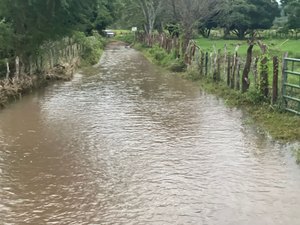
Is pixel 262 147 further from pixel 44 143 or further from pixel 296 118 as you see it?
pixel 44 143

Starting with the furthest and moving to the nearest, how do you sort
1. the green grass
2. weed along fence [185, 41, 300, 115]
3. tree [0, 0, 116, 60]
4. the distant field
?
the distant field < tree [0, 0, 116, 60] < weed along fence [185, 41, 300, 115] < the green grass

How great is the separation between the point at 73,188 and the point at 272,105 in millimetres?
6674

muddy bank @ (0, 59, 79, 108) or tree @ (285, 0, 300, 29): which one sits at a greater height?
→ tree @ (285, 0, 300, 29)

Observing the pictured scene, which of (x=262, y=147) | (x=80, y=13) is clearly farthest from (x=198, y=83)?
(x=262, y=147)

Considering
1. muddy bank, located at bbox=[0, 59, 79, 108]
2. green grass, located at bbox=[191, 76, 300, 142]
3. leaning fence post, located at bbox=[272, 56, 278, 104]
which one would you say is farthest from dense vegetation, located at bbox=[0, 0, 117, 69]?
leaning fence post, located at bbox=[272, 56, 278, 104]

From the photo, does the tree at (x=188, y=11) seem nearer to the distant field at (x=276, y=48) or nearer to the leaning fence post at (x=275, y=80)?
the distant field at (x=276, y=48)

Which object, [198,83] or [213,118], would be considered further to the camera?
[198,83]

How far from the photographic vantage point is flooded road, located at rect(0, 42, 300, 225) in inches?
249

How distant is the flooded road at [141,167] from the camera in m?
6.32

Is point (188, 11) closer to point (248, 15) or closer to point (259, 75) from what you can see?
point (259, 75)

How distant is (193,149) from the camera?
30.8 ft

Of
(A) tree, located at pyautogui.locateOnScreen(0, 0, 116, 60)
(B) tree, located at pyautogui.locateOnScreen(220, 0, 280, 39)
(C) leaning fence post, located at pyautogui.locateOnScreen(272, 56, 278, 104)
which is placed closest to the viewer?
(C) leaning fence post, located at pyautogui.locateOnScreen(272, 56, 278, 104)

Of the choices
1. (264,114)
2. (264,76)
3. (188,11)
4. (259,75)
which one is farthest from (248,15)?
(264,114)

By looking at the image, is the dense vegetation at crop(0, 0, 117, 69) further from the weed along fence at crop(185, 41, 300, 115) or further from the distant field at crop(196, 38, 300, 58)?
the distant field at crop(196, 38, 300, 58)
